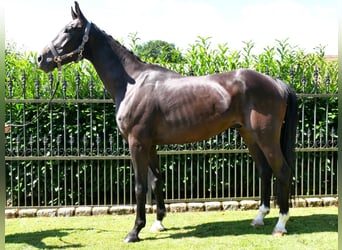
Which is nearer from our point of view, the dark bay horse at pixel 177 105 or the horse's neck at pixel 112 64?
the dark bay horse at pixel 177 105

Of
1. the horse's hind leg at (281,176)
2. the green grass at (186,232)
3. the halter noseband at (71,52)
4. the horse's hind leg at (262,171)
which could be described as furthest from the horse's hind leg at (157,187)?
the halter noseband at (71,52)

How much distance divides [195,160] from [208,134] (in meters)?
1.63

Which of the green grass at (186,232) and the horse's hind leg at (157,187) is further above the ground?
the horse's hind leg at (157,187)

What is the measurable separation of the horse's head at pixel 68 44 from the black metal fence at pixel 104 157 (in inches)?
43.4

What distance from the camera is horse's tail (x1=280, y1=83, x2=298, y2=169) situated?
4.75 metres

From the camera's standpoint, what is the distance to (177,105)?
4656 millimetres

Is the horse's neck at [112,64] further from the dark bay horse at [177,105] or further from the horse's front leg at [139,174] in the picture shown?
the horse's front leg at [139,174]

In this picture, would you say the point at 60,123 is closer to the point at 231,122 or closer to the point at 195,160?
the point at 195,160

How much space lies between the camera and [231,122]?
4.71 metres

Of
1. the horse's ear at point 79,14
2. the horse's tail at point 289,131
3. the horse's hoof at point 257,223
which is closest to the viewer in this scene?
the horse's ear at point 79,14

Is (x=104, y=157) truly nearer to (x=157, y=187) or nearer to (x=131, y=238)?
(x=157, y=187)

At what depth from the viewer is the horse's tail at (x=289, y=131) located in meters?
4.75

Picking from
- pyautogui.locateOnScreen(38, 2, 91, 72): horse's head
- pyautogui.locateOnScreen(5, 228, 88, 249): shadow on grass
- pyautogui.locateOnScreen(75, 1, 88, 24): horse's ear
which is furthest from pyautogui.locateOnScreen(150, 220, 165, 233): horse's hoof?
pyautogui.locateOnScreen(75, 1, 88, 24): horse's ear

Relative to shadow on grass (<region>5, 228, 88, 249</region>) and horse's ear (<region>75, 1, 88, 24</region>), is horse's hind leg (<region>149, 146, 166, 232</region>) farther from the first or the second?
→ horse's ear (<region>75, 1, 88, 24</region>)
